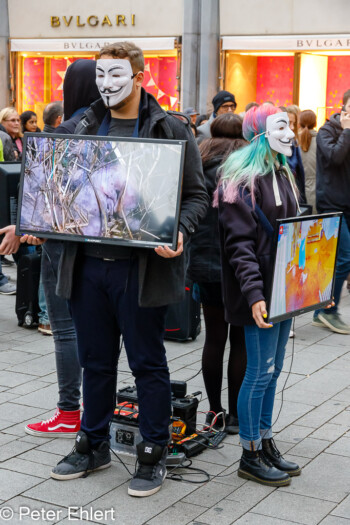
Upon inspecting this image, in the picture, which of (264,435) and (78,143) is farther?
(264,435)

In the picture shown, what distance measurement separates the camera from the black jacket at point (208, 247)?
16.4ft

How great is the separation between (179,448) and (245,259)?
3.74 feet

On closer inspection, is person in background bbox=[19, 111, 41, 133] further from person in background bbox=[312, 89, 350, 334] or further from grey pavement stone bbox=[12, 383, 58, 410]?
grey pavement stone bbox=[12, 383, 58, 410]

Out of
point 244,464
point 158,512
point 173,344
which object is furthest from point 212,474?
point 173,344

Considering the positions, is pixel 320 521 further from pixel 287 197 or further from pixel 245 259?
pixel 287 197

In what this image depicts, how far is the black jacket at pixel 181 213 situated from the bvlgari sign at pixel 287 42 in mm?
12264

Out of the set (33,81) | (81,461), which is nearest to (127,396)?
(81,461)

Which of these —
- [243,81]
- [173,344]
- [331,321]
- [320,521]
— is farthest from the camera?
[243,81]

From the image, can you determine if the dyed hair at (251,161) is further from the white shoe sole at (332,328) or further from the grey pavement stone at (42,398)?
the white shoe sole at (332,328)

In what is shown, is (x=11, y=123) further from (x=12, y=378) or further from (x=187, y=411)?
(x=187, y=411)

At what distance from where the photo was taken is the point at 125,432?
4559mm

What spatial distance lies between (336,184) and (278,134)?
11.8 ft

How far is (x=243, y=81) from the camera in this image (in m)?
16.8

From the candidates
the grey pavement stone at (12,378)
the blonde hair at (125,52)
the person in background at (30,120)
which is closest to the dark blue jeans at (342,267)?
the grey pavement stone at (12,378)
